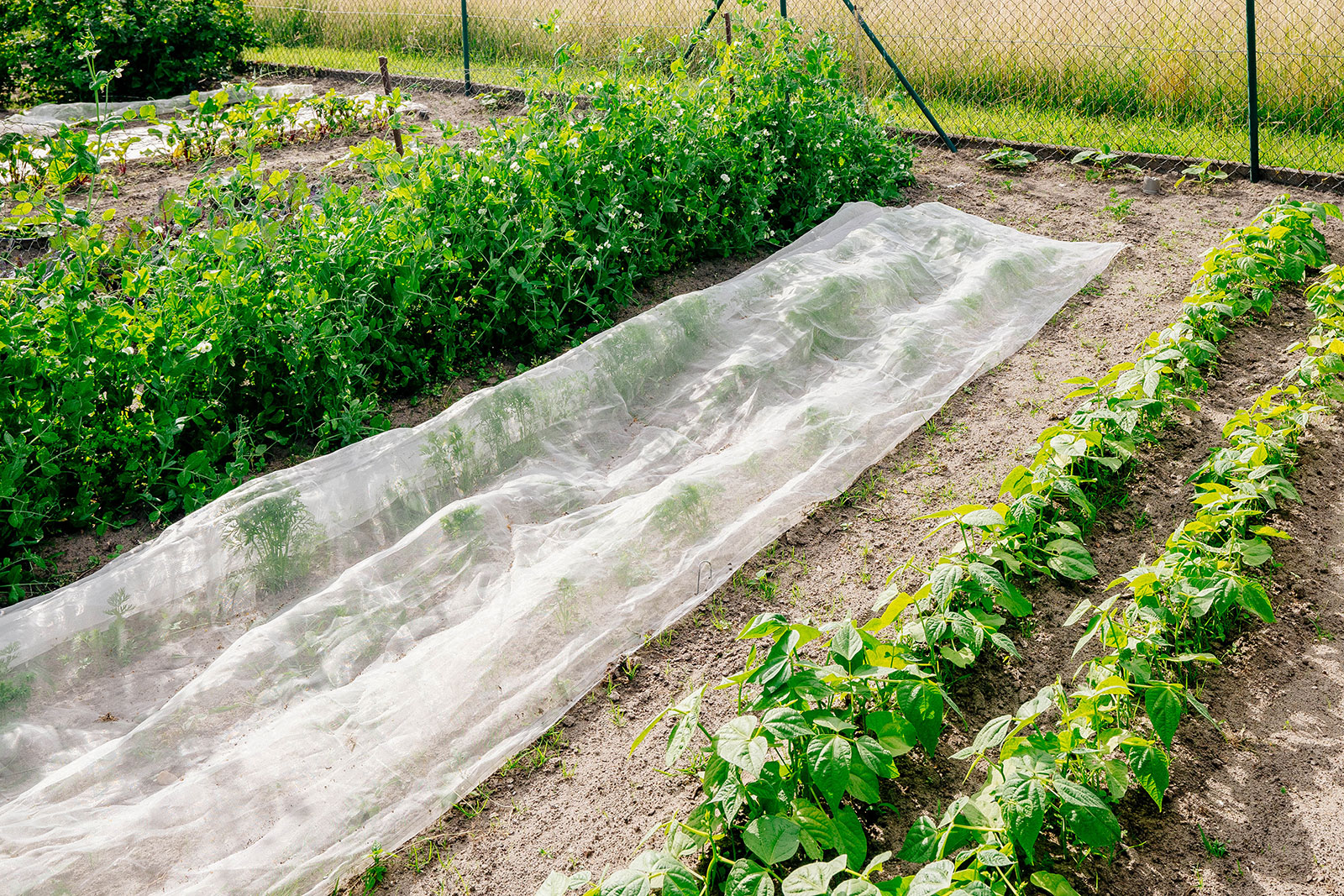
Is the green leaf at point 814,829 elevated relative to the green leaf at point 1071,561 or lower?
lower

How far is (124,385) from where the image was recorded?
3367 mm

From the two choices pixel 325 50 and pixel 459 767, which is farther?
pixel 325 50

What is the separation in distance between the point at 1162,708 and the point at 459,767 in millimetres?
1616

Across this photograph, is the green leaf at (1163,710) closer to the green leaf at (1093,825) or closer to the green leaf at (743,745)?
the green leaf at (1093,825)

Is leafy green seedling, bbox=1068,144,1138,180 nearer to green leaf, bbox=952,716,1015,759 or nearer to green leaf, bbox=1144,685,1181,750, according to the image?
green leaf, bbox=1144,685,1181,750

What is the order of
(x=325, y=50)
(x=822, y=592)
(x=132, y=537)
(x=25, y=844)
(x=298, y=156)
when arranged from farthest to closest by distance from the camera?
(x=325, y=50)
(x=298, y=156)
(x=132, y=537)
(x=822, y=592)
(x=25, y=844)

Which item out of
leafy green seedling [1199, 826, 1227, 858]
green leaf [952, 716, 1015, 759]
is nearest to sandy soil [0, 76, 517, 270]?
green leaf [952, 716, 1015, 759]

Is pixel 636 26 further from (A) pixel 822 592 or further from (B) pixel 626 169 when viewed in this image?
(A) pixel 822 592

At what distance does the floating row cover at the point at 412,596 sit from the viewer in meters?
2.23

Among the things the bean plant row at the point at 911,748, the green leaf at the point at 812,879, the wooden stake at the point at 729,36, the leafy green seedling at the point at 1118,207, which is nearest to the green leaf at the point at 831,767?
the bean plant row at the point at 911,748

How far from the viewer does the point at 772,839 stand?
1894 millimetres

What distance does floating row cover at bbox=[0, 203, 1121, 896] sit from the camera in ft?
7.30

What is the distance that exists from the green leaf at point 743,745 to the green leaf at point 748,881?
170 millimetres

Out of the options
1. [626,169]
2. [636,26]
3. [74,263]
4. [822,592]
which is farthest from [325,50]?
[822,592]
